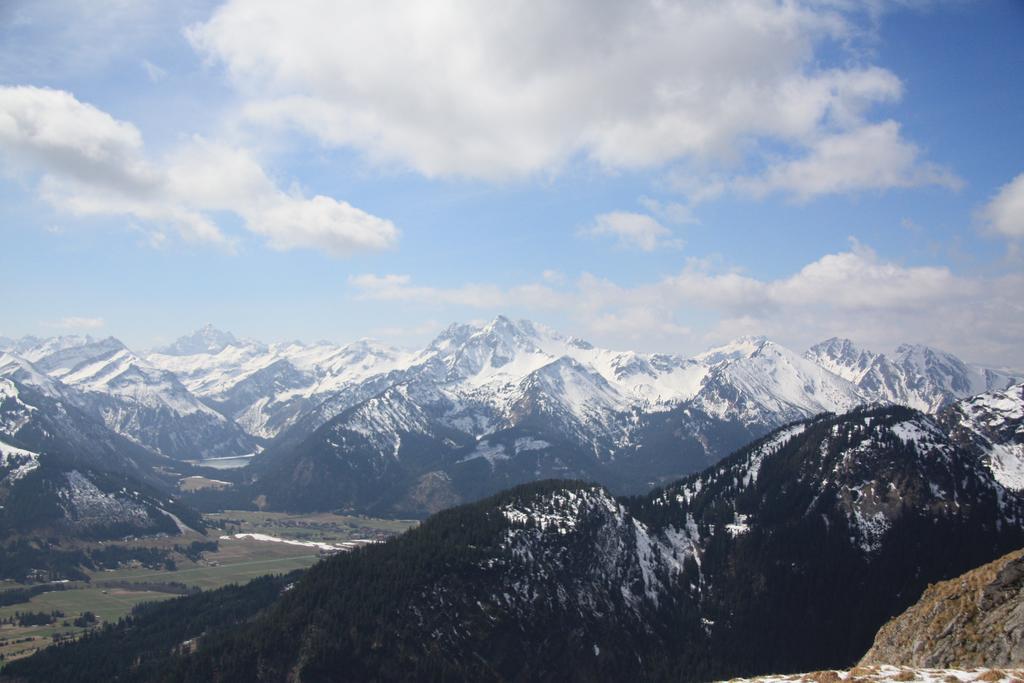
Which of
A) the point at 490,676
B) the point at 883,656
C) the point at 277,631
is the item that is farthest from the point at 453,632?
the point at 883,656

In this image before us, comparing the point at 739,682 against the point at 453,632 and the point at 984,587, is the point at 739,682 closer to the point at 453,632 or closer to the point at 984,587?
the point at 984,587

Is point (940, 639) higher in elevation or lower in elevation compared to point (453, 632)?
higher

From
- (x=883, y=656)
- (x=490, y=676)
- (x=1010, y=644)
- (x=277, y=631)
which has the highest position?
(x=1010, y=644)

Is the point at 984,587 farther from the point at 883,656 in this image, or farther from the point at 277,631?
the point at 277,631

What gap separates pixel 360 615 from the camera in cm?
19888

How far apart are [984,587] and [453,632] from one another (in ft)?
497

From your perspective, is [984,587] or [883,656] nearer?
[984,587]

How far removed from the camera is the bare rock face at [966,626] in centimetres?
6669

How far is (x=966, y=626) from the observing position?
73625 mm

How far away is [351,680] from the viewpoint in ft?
588

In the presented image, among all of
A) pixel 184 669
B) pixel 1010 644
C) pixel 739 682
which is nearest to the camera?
pixel 739 682

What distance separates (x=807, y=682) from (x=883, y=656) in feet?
132

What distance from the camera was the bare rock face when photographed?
66688mm

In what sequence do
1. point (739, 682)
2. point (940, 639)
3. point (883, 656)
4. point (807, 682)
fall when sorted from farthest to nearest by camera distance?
point (883, 656), point (940, 639), point (739, 682), point (807, 682)
